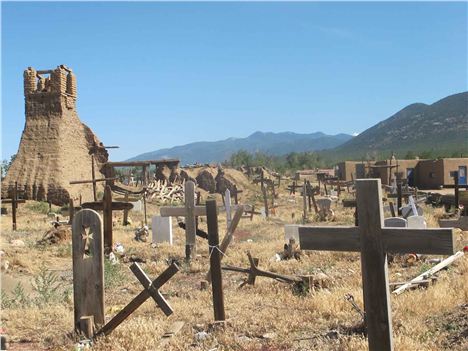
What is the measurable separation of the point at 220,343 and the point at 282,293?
2.60 meters

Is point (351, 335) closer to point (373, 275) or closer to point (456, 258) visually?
point (373, 275)

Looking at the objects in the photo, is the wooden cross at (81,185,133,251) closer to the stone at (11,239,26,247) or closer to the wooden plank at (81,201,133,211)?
the wooden plank at (81,201,133,211)

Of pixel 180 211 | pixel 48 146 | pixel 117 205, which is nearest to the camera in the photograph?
pixel 117 205

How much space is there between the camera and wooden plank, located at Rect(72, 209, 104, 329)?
651 cm

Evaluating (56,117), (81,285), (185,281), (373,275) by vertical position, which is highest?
(56,117)

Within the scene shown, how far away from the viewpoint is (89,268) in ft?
21.6

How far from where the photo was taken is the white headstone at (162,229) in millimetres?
16938

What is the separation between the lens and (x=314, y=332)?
617 cm

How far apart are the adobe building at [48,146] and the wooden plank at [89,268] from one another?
28.7 metres

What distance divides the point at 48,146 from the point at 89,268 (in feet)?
101

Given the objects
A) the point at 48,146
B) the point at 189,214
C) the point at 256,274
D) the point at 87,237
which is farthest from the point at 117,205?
the point at 48,146

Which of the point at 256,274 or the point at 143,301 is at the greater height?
the point at 143,301

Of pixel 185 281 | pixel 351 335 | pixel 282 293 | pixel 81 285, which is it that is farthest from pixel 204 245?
pixel 351 335

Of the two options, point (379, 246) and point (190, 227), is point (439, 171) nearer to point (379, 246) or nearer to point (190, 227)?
point (190, 227)
